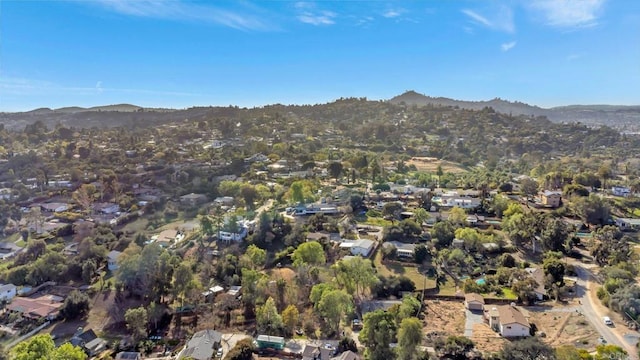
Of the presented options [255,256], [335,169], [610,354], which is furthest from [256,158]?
[610,354]

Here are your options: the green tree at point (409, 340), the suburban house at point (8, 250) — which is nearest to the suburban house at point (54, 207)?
the suburban house at point (8, 250)

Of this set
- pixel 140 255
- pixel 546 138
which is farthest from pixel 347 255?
pixel 546 138

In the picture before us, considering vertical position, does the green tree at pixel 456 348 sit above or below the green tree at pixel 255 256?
below

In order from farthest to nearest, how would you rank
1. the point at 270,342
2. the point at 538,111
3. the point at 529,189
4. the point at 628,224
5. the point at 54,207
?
1. the point at 538,111
2. the point at 529,189
3. the point at 54,207
4. the point at 628,224
5. the point at 270,342

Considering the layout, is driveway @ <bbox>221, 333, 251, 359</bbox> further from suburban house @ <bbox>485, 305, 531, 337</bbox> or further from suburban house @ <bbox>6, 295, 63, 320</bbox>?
suburban house @ <bbox>485, 305, 531, 337</bbox>

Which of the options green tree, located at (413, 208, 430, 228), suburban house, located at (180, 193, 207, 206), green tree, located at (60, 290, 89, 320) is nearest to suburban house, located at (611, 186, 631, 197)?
green tree, located at (413, 208, 430, 228)

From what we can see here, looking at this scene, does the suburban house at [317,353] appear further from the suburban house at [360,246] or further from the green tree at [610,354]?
the suburban house at [360,246]

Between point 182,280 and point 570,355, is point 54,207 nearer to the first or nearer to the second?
point 182,280
